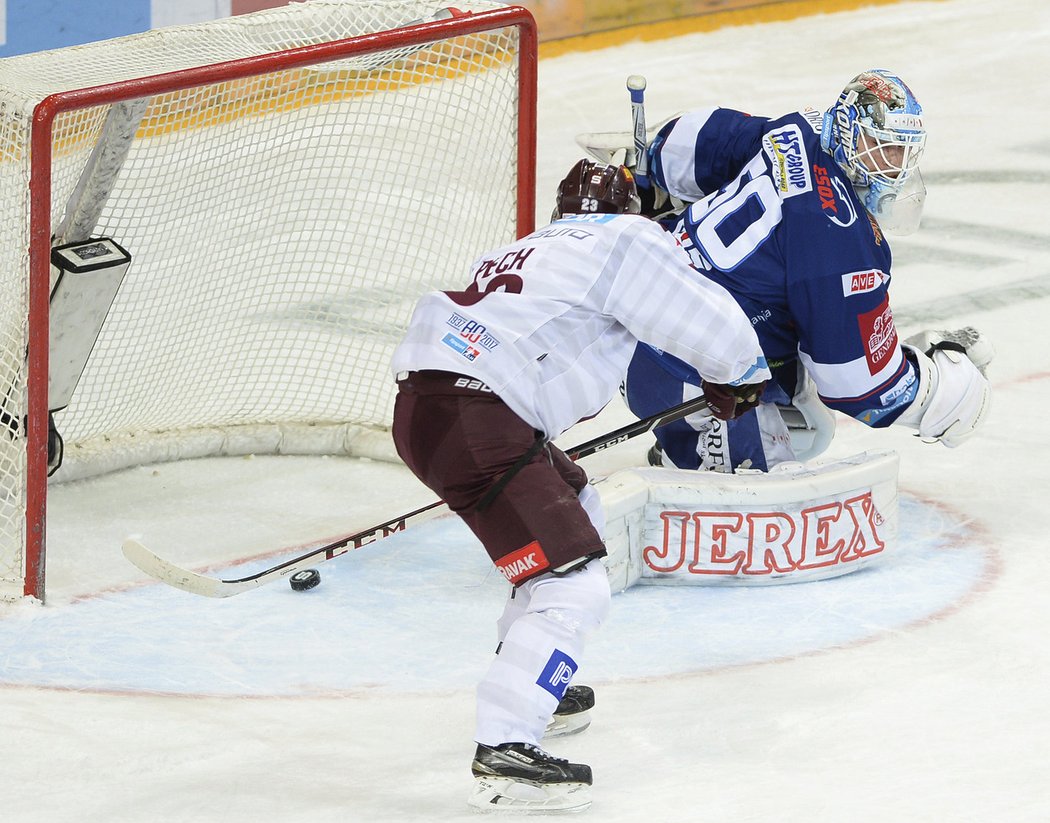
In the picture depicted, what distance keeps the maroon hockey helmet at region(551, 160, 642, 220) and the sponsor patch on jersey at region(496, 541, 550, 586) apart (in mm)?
979

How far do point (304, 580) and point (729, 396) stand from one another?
96 centimetres

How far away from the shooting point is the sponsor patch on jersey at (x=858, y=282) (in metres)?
3.39

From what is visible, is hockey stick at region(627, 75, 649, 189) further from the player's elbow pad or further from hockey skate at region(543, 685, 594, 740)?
hockey skate at region(543, 685, 594, 740)

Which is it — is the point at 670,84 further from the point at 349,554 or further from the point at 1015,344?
the point at 349,554

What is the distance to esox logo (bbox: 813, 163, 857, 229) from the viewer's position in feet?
11.2

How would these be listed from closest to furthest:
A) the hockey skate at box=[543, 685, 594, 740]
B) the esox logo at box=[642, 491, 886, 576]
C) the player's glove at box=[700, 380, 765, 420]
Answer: the hockey skate at box=[543, 685, 594, 740] → the player's glove at box=[700, 380, 765, 420] → the esox logo at box=[642, 491, 886, 576]

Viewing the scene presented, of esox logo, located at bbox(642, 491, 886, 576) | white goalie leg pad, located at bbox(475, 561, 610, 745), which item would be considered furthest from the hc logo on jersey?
esox logo, located at bbox(642, 491, 886, 576)

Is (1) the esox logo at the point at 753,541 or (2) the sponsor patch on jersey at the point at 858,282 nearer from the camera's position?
(2) the sponsor patch on jersey at the point at 858,282

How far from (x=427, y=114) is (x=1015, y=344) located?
187 centimetres

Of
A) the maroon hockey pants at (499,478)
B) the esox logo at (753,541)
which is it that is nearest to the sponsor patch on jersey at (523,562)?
the maroon hockey pants at (499,478)

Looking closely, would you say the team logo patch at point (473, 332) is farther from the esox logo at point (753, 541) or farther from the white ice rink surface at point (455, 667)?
the esox logo at point (753, 541)

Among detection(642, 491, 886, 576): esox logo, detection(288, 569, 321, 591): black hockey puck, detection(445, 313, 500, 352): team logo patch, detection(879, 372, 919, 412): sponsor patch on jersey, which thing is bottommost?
detection(288, 569, 321, 591): black hockey puck

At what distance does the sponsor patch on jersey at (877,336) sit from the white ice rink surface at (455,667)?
440 millimetres

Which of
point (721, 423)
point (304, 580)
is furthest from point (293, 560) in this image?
point (721, 423)
